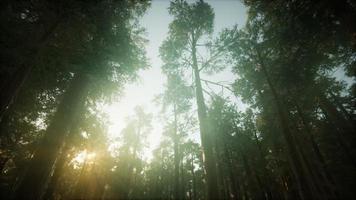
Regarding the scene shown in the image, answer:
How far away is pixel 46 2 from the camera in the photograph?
6410 mm

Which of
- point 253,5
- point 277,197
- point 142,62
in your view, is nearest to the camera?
point 142,62

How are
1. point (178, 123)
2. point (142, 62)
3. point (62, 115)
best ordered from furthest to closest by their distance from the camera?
point (178, 123), point (142, 62), point (62, 115)

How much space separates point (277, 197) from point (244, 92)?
88.3 feet

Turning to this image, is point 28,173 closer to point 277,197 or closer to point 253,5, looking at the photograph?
Result: point 253,5

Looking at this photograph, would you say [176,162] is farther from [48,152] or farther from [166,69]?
[48,152]

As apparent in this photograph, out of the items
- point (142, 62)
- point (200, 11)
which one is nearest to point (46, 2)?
point (142, 62)

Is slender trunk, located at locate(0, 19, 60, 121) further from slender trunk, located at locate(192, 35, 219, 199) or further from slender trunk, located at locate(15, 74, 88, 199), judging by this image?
slender trunk, located at locate(192, 35, 219, 199)

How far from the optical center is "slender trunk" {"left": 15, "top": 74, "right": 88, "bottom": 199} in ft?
19.1

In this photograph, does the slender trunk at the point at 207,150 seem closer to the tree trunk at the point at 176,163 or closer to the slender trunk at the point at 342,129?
the tree trunk at the point at 176,163

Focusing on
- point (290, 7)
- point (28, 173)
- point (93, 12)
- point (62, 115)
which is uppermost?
point (290, 7)

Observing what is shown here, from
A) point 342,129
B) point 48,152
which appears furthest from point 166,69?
point 342,129

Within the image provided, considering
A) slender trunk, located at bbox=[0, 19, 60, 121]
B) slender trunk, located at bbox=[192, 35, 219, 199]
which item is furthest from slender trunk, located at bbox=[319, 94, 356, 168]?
slender trunk, located at bbox=[0, 19, 60, 121]

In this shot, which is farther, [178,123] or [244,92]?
[178,123]

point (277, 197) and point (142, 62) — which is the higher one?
point (142, 62)
